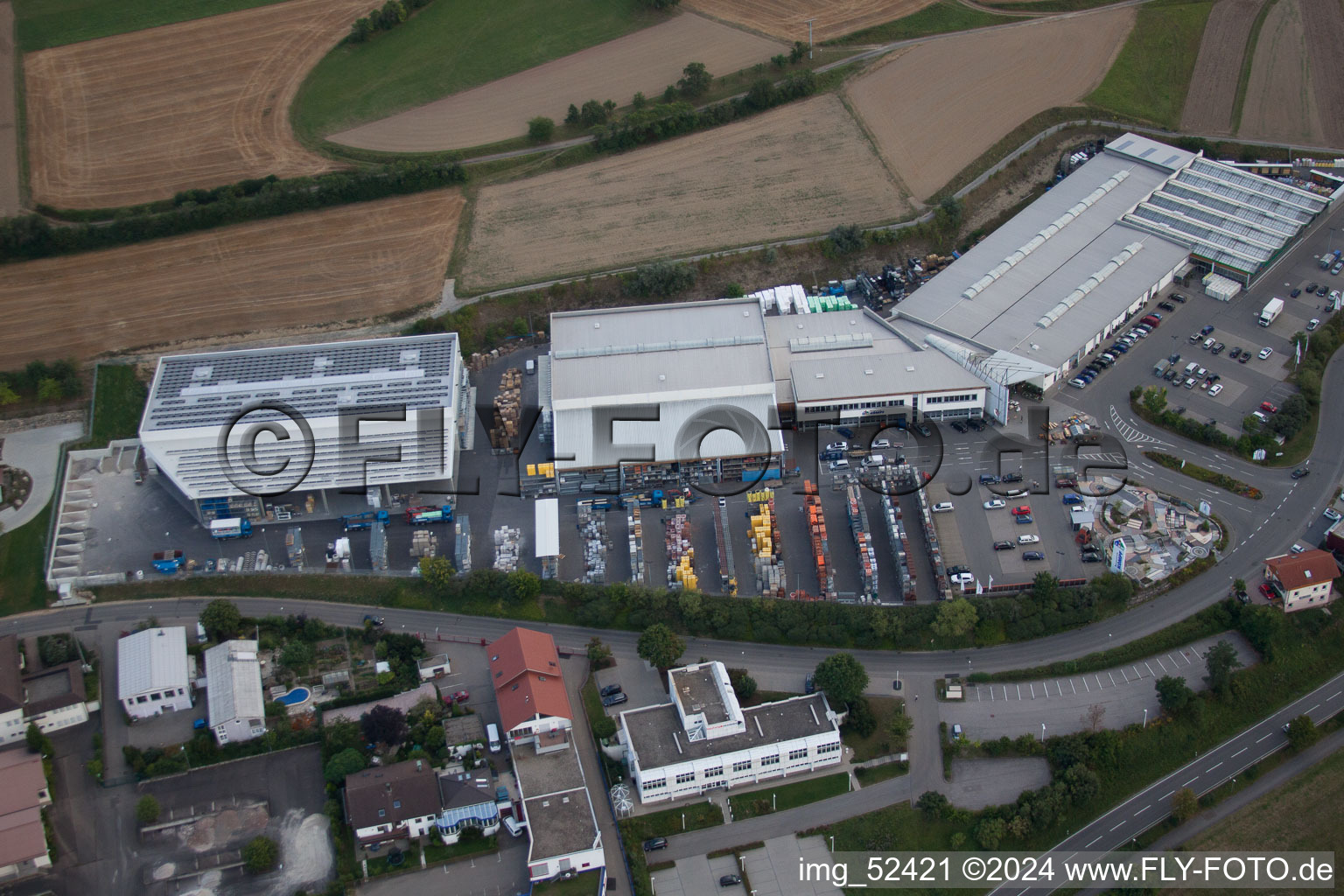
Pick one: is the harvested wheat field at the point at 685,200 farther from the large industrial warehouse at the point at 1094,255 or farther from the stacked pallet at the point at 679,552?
the stacked pallet at the point at 679,552

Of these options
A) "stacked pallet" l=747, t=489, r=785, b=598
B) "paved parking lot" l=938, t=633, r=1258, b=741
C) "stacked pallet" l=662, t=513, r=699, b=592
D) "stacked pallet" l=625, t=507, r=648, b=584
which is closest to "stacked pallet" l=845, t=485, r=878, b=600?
"stacked pallet" l=747, t=489, r=785, b=598

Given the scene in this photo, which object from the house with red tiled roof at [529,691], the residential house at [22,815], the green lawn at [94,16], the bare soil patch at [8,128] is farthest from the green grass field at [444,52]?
the residential house at [22,815]

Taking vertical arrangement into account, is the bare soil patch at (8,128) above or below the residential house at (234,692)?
above

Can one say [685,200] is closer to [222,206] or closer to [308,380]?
[308,380]

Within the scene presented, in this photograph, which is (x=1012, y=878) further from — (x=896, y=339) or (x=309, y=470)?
(x=309, y=470)

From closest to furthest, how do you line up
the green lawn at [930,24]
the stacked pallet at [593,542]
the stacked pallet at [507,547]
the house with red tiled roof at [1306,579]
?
the house with red tiled roof at [1306,579]
the stacked pallet at [593,542]
the stacked pallet at [507,547]
the green lawn at [930,24]

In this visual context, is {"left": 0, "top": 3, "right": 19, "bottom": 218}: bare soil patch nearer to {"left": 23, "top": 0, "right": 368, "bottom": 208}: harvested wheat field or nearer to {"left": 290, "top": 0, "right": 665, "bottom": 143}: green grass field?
{"left": 23, "top": 0, "right": 368, "bottom": 208}: harvested wheat field
